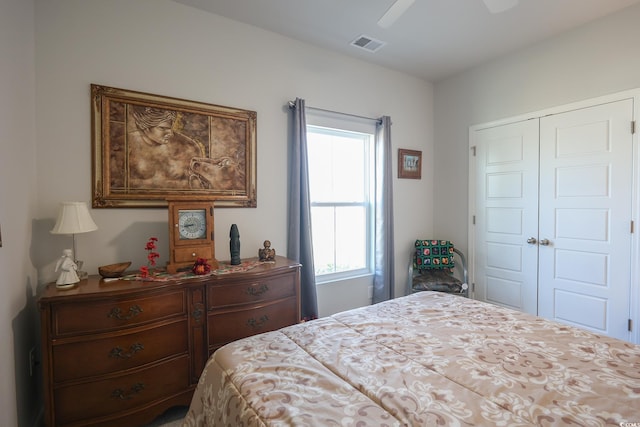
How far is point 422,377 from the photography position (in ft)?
3.37

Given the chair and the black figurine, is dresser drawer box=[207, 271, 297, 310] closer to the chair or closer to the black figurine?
the black figurine

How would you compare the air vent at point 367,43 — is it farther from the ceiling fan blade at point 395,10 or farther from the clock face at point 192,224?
the clock face at point 192,224

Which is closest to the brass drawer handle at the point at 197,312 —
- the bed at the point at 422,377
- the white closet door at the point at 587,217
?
the bed at the point at 422,377

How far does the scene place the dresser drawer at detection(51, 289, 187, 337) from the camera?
1.55 metres

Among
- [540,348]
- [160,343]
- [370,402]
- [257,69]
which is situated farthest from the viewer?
[257,69]

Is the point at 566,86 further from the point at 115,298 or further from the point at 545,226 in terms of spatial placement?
the point at 115,298

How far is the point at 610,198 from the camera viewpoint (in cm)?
252

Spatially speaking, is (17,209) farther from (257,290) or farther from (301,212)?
(301,212)

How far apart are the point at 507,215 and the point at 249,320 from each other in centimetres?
283

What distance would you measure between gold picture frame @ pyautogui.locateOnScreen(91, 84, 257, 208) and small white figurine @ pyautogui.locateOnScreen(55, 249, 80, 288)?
1.47 feet

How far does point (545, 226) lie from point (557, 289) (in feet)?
1.98

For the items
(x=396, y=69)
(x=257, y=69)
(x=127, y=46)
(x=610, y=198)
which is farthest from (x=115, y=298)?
(x=610, y=198)

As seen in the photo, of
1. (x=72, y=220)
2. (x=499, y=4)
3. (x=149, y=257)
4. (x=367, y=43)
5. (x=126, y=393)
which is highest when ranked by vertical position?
(x=367, y=43)

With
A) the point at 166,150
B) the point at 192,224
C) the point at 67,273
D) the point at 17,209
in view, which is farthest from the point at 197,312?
the point at 166,150
